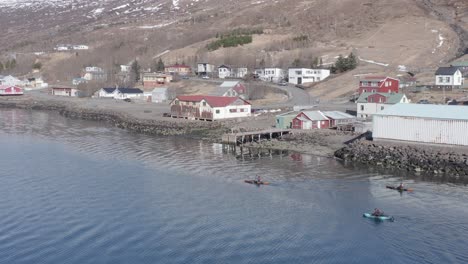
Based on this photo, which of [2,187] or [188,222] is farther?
[2,187]

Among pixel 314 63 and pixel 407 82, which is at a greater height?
pixel 314 63

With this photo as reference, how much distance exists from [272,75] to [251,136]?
24.4 m

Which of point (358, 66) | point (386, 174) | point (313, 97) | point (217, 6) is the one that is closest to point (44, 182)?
point (386, 174)

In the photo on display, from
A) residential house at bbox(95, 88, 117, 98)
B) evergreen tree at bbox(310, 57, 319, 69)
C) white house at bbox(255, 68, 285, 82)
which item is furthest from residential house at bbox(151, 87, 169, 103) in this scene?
evergreen tree at bbox(310, 57, 319, 69)

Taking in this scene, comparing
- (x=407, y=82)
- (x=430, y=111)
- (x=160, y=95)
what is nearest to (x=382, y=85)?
(x=407, y=82)

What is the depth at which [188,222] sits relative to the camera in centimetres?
1667

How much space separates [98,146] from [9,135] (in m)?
7.82

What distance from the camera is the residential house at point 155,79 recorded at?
183ft

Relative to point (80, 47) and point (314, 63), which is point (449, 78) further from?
point (80, 47)

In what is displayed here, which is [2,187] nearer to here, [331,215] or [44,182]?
[44,182]

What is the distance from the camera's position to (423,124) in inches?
946

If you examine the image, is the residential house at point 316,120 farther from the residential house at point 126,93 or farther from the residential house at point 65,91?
the residential house at point 65,91

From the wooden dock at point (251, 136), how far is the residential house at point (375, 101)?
4.80 metres

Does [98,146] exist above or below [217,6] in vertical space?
below
